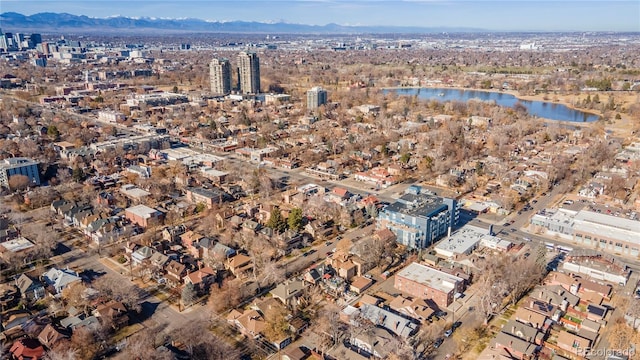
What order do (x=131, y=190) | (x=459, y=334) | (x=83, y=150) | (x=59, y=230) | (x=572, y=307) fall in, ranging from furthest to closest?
(x=83, y=150)
(x=131, y=190)
(x=59, y=230)
(x=572, y=307)
(x=459, y=334)

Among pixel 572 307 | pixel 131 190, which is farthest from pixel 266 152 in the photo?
pixel 572 307

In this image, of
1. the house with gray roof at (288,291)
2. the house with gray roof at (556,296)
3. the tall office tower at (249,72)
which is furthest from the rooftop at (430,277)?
the tall office tower at (249,72)

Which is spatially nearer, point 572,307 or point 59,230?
point 572,307

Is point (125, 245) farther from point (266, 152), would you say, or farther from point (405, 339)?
point (266, 152)

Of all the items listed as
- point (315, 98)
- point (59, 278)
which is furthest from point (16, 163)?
point (315, 98)

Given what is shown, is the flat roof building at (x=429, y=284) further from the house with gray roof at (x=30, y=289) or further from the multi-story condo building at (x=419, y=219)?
the house with gray roof at (x=30, y=289)

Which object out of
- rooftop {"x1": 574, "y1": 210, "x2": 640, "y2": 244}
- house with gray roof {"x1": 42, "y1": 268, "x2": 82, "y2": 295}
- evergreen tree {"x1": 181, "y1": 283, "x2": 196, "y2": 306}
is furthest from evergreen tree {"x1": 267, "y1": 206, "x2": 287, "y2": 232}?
rooftop {"x1": 574, "y1": 210, "x2": 640, "y2": 244}
